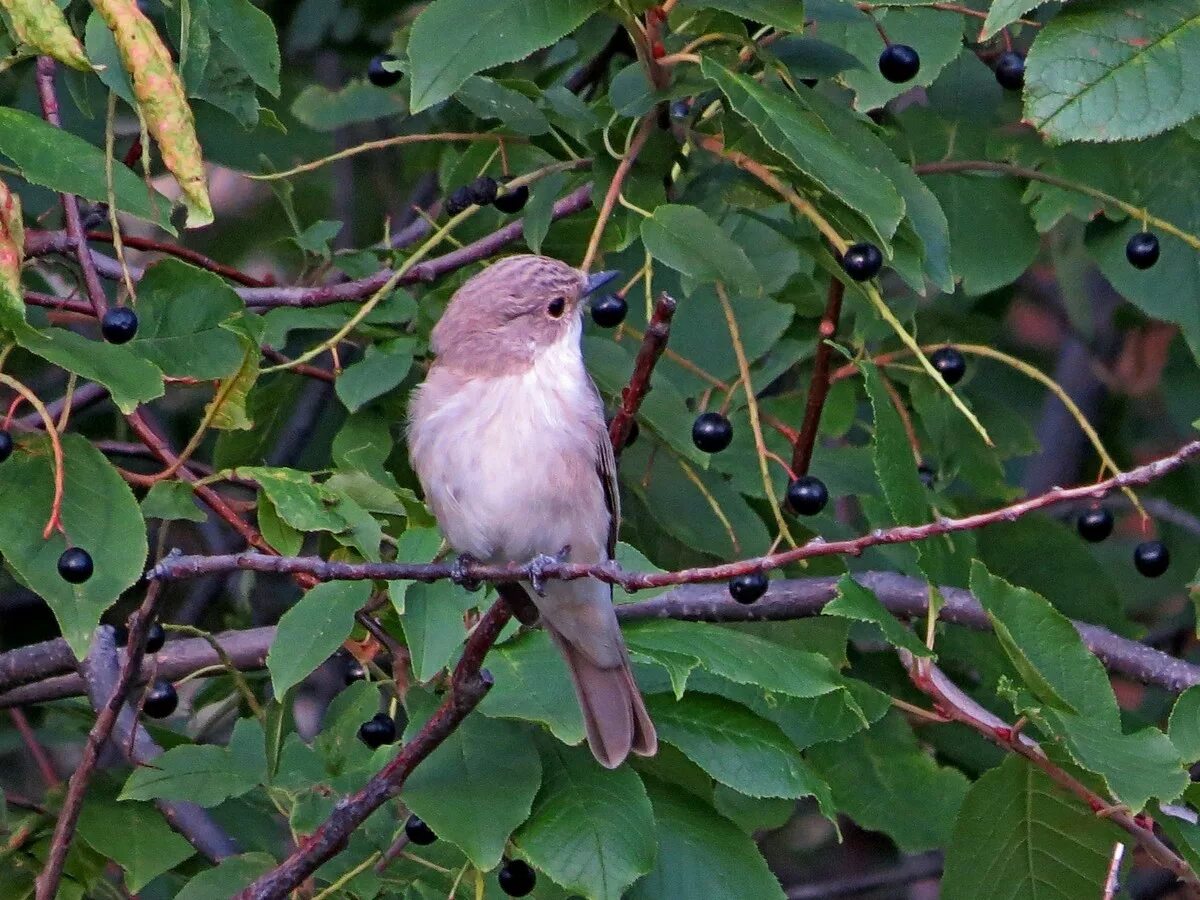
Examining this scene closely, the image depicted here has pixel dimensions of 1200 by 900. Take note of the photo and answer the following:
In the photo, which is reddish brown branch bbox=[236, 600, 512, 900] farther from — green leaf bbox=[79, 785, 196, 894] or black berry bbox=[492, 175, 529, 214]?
black berry bbox=[492, 175, 529, 214]

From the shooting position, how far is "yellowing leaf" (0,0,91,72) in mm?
2814

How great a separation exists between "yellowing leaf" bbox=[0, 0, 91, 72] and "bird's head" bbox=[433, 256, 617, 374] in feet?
5.18

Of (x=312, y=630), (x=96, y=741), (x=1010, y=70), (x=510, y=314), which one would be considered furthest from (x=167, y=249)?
(x=1010, y=70)

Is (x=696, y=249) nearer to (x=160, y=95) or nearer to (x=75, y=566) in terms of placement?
(x=160, y=95)

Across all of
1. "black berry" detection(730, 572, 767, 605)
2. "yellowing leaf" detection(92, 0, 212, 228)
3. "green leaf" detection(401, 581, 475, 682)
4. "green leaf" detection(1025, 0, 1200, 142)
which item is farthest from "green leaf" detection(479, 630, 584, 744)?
"green leaf" detection(1025, 0, 1200, 142)

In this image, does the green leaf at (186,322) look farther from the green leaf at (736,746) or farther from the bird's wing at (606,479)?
the green leaf at (736,746)

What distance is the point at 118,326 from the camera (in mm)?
3529

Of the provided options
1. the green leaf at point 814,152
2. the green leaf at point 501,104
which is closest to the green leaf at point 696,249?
the green leaf at point 814,152

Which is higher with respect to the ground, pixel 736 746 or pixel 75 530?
pixel 75 530

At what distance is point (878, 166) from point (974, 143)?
37.4 inches

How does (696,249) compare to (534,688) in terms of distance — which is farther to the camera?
(696,249)

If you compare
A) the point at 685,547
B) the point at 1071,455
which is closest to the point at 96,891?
the point at 685,547

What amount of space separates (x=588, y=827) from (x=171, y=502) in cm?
105

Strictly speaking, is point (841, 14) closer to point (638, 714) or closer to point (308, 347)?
point (638, 714)
